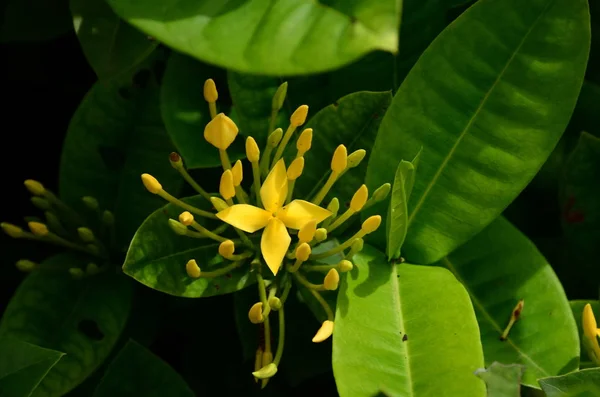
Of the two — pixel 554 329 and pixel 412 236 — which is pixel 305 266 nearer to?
pixel 412 236

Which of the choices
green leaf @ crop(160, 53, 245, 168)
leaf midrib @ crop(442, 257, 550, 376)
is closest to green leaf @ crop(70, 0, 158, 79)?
green leaf @ crop(160, 53, 245, 168)

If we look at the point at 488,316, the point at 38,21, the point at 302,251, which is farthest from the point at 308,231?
the point at 38,21

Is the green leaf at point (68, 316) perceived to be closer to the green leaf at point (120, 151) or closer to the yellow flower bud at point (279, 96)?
the green leaf at point (120, 151)

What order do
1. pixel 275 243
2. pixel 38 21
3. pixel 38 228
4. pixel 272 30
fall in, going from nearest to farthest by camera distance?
pixel 272 30 < pixel 275 243 < pixel 38 228 < pixel 38 21

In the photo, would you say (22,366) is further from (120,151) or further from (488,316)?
(488,316)

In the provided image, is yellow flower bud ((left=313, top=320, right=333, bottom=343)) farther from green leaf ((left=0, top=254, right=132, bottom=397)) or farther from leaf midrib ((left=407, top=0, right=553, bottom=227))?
green leaf ((left=0, top=254, right=132, bottom=397))

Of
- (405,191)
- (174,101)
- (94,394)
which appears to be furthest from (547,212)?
(94,394)

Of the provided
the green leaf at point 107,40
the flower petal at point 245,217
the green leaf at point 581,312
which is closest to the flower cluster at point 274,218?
the flower petal at point 245,217
